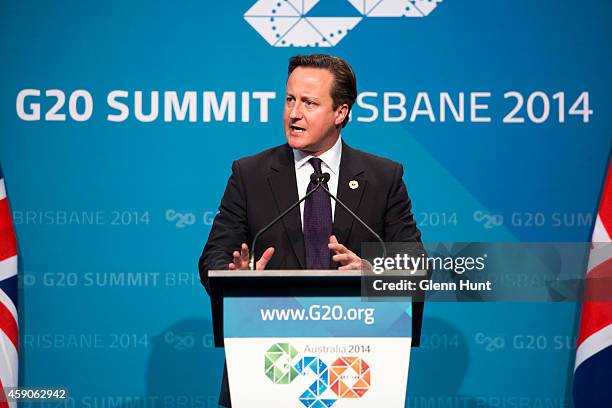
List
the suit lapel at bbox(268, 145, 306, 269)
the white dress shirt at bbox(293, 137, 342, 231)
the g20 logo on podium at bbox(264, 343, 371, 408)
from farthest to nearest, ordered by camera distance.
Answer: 1. the white dress shirt at bbox(293, 137, 342, 231)
2. the suit lapel at bbox(268, 145, 306, 269)
3. the g20 logo on podium at bbox(264, 343, 371, 408)

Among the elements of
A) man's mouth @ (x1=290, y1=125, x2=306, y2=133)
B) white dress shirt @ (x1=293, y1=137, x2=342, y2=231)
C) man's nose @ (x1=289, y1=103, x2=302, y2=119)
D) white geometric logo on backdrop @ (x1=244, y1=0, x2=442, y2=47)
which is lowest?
white dress shirt @ (x1=293, y1=137, x2=342, y2=231)

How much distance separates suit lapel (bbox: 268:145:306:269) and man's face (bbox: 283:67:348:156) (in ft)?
0.32

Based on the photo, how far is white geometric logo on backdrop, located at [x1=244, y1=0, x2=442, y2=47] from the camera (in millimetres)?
4156

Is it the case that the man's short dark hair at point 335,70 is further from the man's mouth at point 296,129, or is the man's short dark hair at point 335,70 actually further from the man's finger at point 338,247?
the man's finger at point 338,247

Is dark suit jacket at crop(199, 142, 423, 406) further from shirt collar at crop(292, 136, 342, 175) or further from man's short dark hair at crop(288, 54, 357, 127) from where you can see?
man's short dark hair at crop(288, 54, 357, 127)

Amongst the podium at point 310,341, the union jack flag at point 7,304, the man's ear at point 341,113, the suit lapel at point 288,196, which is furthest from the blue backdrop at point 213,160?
the podium at point 310,341

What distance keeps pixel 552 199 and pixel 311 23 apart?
1470mm

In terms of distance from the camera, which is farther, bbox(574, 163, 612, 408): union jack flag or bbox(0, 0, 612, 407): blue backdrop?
bbox(0, 0, 612, 407): blue backdrop

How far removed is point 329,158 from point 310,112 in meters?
0.19

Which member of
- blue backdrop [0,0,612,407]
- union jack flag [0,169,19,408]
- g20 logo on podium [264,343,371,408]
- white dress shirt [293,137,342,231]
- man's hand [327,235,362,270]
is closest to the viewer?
g20 logo on podium [264,343,371,408]

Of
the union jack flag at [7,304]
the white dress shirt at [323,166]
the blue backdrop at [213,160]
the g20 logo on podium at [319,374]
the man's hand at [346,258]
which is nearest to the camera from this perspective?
the g20 logo on podium at [319,374]

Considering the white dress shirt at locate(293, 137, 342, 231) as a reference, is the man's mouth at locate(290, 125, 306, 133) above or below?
above

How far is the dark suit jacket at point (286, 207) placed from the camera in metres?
2.86

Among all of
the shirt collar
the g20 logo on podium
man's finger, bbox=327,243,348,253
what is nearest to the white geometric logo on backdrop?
the shirt collar
